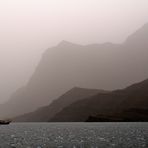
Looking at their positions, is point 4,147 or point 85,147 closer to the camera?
point 85,147

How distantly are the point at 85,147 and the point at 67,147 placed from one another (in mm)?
3794

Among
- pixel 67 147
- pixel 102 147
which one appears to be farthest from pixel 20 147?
pixel 102 147

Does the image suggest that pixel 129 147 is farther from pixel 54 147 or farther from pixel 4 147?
pixel 4 147

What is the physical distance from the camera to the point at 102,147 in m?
63.9

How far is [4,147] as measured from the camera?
71.4 meters

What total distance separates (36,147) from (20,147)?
3669 millimetres

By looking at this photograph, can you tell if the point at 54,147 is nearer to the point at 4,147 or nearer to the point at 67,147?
the point at 67,147

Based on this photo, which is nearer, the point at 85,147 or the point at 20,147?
the point at 85,147

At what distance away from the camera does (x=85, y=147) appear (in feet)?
214

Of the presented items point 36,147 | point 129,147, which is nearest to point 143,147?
point 129,147

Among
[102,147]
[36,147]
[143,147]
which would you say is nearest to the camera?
[143,147]

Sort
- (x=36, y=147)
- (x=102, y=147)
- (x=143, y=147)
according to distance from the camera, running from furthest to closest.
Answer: (x=36, y=147) → (x=102, y=147) → (x=143, y=147)

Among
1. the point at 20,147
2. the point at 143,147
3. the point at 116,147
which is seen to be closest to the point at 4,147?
the point at 20,147

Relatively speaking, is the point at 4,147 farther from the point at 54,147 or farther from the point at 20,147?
the point at 54,147
